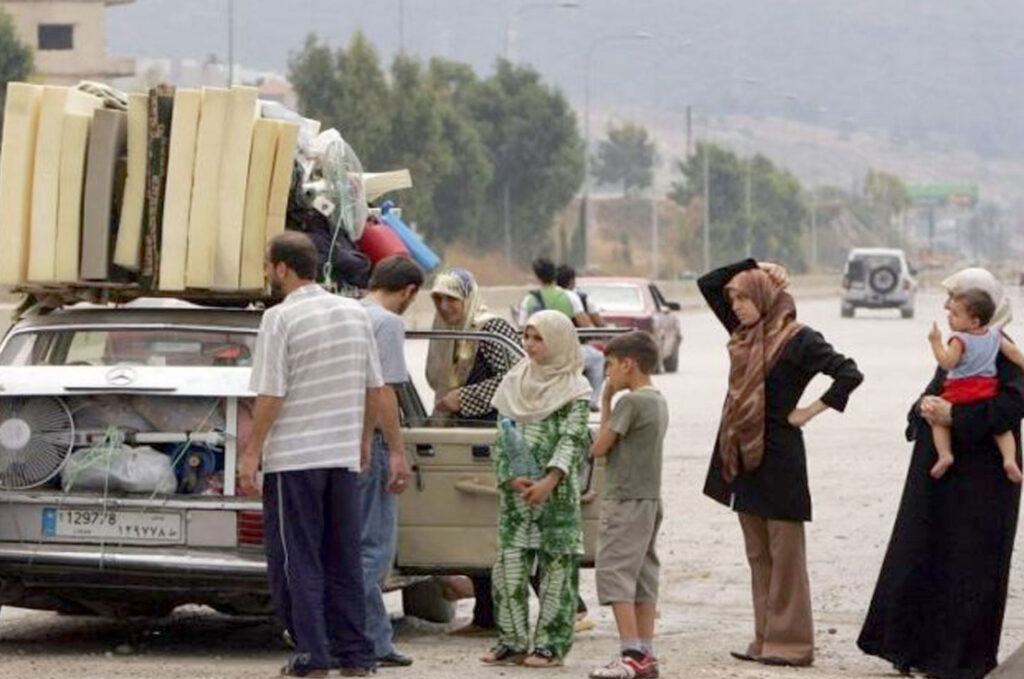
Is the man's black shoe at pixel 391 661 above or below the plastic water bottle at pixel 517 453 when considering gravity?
below

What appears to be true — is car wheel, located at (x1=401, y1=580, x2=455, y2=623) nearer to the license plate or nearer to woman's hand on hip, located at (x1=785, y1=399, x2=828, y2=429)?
the license plate

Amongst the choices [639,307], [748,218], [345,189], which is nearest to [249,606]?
[345,189]

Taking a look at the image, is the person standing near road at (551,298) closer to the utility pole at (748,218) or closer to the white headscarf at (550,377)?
the white headscarf at (550,377)

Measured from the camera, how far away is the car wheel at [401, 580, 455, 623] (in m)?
13.2

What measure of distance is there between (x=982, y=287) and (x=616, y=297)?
29.5m

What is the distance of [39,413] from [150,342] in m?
0.75

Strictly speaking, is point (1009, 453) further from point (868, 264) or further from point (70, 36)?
point (70, 36)

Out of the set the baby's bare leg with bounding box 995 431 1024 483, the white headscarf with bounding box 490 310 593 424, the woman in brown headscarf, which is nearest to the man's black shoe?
the white headscarf with bounding box 490 310 593 424

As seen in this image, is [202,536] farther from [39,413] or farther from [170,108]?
[170,108]

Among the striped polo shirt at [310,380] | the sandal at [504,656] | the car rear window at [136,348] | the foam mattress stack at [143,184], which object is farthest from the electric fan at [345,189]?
the sandal at [504,656]

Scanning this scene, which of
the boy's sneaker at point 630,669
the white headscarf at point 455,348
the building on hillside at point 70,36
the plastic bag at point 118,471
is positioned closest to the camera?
the boy's sneaker at point 630,669

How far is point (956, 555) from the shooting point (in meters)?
11.2

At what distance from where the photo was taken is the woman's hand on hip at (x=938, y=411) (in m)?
11.2

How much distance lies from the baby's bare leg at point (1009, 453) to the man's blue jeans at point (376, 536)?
2305 millimetres
